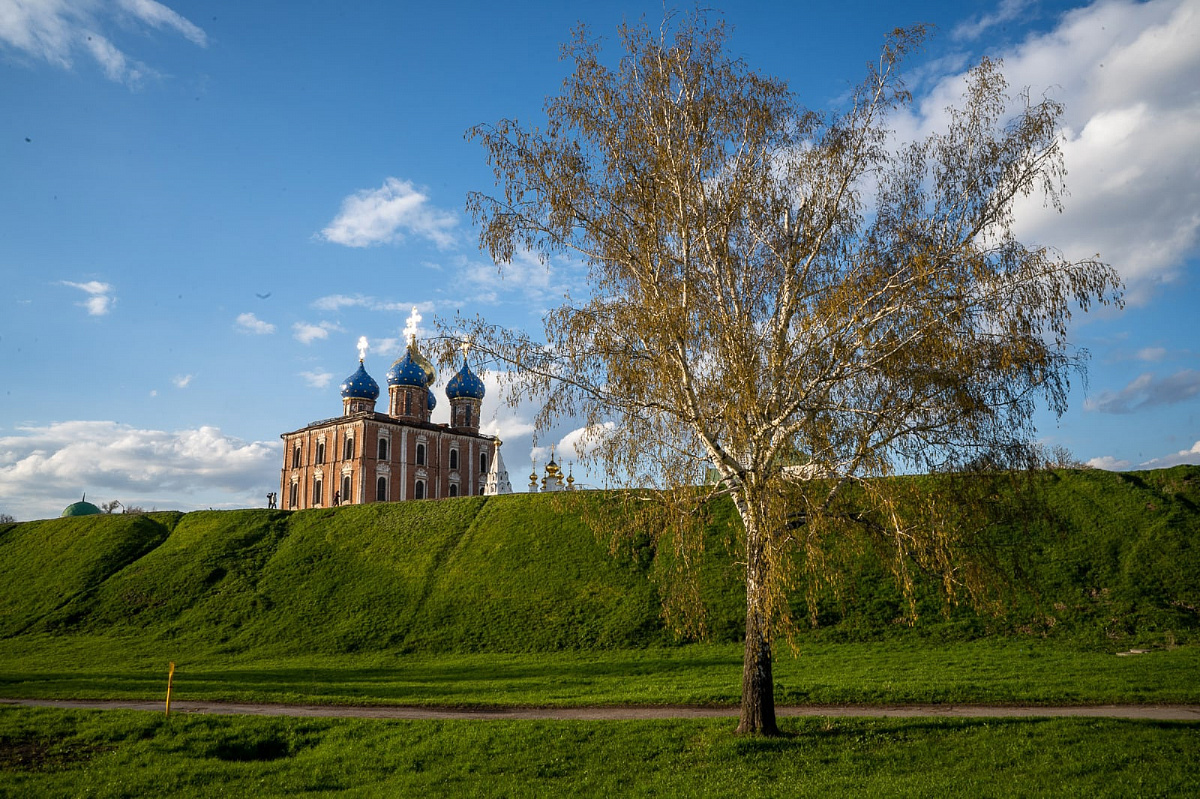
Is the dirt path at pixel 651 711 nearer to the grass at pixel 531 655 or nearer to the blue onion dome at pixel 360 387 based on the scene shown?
the grass at pixel 531 655

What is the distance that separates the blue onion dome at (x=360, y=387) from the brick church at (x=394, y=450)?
92mm

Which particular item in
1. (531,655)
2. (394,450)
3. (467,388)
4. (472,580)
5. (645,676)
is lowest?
(645,676)

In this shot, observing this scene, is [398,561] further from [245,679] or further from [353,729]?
[353,729]

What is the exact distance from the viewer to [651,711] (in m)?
17.0

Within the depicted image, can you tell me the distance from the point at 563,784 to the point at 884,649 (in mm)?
16490

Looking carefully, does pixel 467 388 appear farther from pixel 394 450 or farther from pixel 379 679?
pixel 379 679

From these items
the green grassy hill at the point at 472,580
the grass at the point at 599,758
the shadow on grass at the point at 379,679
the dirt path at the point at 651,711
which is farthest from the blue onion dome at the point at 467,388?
the grass at the point at 599,758

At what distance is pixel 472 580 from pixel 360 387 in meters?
39.7

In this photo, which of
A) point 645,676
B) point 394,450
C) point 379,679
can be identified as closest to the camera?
point 645,676

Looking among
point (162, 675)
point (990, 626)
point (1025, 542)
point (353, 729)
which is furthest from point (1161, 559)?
point (162, 675)

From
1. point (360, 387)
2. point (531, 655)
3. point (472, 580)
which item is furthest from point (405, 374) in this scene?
point (531, 655)

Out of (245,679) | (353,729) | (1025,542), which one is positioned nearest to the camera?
(353,729)

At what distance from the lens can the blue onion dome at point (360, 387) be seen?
2751 inches

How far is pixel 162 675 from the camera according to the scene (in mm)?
25734
